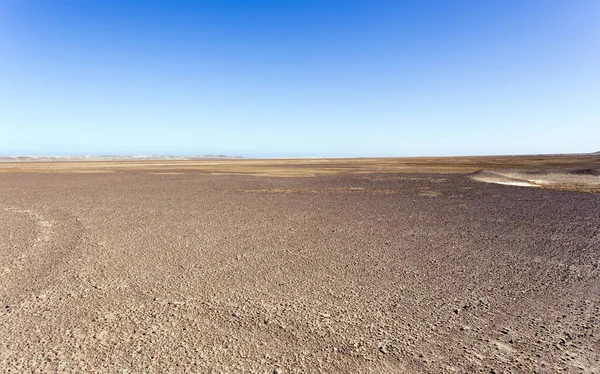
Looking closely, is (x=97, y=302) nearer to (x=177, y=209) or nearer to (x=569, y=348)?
(x=569, y=348)

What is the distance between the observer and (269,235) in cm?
1004

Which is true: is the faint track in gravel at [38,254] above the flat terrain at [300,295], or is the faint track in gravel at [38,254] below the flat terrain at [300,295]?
above

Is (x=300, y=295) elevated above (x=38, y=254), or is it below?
below

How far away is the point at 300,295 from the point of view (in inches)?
227

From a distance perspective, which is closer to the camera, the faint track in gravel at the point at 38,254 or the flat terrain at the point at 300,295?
the flat terrain at the point at 300,295

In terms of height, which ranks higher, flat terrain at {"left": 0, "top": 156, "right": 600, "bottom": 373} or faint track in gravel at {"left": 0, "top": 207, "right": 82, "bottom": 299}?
faint track in gravel at {"left": 0, "top": 207, "right": 82, "bottom": 299}

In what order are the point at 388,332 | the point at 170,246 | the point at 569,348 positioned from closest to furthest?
1. the point at 569,348
2. the point at 388,332
3. the point at 170,246

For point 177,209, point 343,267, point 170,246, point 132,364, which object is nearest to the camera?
point 132,364

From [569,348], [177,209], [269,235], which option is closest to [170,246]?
[269,235]

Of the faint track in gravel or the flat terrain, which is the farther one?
the faint track in gravel

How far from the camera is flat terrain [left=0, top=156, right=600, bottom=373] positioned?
405 centimetres

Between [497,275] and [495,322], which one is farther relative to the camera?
[497,275]

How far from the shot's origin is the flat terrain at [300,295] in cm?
405

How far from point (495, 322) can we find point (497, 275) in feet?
7.21
